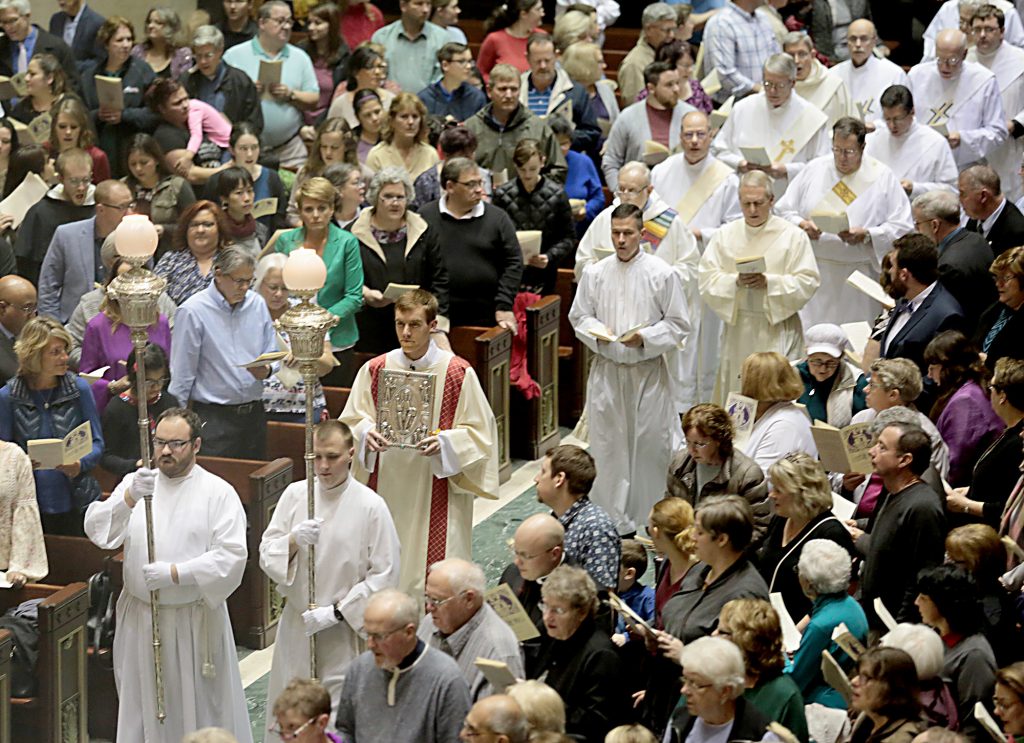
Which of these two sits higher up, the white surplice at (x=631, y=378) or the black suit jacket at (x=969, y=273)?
the black suit jacket at (x=969, y=273)

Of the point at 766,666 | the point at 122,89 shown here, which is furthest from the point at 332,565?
the point at 122,89

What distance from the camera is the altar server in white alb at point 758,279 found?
33.6ft

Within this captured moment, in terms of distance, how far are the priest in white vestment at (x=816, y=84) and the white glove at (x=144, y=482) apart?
7.32 metres

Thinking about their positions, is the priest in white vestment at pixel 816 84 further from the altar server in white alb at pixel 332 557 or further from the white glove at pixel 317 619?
the white glove at pixel 317 619

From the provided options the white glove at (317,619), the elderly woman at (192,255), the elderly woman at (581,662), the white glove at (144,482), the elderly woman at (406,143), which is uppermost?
the elderly woman at (406,143)

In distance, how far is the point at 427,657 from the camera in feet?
20.4

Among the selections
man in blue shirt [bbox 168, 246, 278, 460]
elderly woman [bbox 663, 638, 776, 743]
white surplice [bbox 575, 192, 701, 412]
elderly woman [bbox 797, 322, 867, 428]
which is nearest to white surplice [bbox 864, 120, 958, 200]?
white surplice [bbox 575, 192, 701, 412]

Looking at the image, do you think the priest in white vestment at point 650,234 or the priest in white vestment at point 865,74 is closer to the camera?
the priest in white vestment at point 650,234

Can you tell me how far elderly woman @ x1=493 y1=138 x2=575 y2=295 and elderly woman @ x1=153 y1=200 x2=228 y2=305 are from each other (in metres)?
2.13

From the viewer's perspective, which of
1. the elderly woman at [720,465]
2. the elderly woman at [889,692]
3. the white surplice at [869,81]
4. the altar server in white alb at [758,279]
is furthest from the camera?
the white surplice at [869,81]

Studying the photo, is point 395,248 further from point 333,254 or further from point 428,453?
point 428,453

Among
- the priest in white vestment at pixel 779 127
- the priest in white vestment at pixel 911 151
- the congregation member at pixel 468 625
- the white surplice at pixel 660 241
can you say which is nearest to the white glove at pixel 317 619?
the congregation member at pixel 468 625

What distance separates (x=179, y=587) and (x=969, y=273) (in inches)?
180

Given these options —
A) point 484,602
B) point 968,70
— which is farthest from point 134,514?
point 968,70
